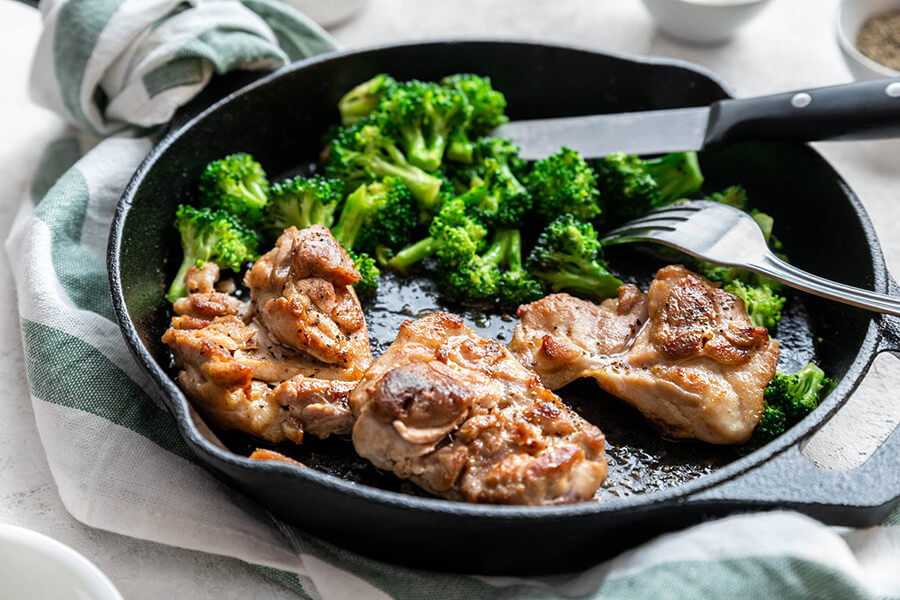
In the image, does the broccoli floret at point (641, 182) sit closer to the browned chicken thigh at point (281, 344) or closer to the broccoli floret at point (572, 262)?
the broccoli floret at point (572, 262)

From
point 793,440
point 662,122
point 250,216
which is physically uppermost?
Answer: point 662,122

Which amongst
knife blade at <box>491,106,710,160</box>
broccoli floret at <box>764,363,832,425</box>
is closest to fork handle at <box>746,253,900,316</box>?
broccoli floret at <box>764,363,832,425</box>

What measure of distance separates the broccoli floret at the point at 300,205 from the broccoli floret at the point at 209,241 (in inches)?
6.1

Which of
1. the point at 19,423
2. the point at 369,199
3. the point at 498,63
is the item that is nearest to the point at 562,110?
the point at 498,63

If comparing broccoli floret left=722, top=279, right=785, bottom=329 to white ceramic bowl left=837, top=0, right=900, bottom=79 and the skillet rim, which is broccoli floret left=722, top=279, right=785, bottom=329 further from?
white ceramic bowl left=837, top=0, right=900, bottom=79

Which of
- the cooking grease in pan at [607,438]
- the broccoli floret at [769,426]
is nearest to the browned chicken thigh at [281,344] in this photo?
the cooking grease in pan at [607,438]

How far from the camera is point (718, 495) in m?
2.64

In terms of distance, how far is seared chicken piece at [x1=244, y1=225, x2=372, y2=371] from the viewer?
3.23 meters

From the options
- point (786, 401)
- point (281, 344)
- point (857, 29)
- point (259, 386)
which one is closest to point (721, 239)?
point (786, 401)

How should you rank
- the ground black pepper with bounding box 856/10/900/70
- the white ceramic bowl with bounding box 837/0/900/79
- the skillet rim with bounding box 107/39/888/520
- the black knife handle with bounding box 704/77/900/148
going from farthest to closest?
1. the ground black pepper with bounding box 856/10/900/70
2. the white ceramic bowl with bounding box 837/0/900/79
3. the black knife handle with bounding box 704/77/900/148
4. the skillet rim with bounding box 107/39/888/520

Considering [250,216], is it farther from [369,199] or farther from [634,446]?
[634,446]

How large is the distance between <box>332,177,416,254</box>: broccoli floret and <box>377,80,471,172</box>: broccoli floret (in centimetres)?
29

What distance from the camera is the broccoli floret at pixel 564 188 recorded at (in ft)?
12.7

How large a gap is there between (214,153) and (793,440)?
284cm
